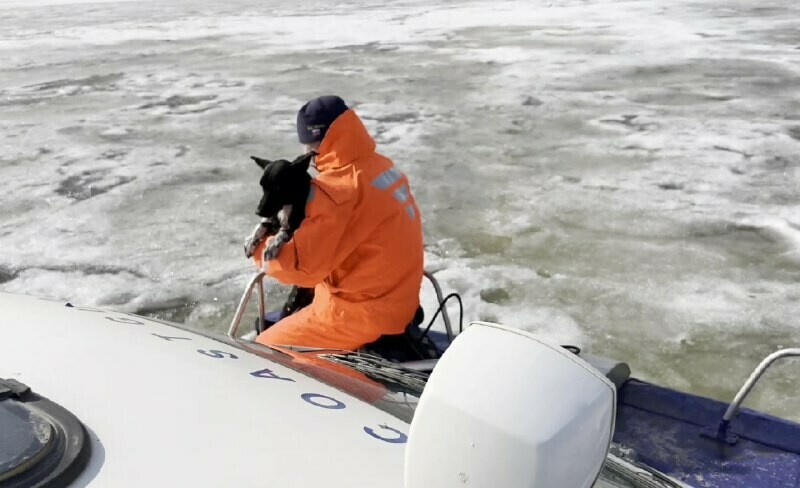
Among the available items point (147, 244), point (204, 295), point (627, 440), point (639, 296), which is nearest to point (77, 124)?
point (147, 244)

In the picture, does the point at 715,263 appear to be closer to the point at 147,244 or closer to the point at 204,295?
the point at 204,295

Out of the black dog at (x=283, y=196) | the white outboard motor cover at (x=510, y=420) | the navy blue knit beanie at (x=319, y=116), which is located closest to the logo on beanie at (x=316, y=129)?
the navy blue knit beanie at (x=319, y=116)

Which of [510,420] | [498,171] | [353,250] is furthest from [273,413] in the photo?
[498,171]

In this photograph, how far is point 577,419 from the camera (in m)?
0.98

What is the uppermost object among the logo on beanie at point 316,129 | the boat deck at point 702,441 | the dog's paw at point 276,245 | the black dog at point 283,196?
the logo on beanie at point 316,129

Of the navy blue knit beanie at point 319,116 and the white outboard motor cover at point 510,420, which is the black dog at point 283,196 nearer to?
the navy blue knit beanie at point 319,116

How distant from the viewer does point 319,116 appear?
263 centimetres

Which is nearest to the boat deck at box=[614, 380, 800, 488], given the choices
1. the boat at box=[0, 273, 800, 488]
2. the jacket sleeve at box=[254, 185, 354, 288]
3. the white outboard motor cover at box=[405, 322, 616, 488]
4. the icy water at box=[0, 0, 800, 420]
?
the boat at box=[0, 273, 800, 488]

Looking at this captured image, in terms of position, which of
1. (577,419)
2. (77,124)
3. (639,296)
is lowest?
(639,296)

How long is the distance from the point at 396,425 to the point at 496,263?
3.23 m

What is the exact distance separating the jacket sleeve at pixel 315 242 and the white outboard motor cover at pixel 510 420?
1452 mm

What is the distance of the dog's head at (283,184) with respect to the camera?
240 cm

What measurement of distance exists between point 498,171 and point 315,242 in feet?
13.3

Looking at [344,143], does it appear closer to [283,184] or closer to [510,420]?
[283,184]
